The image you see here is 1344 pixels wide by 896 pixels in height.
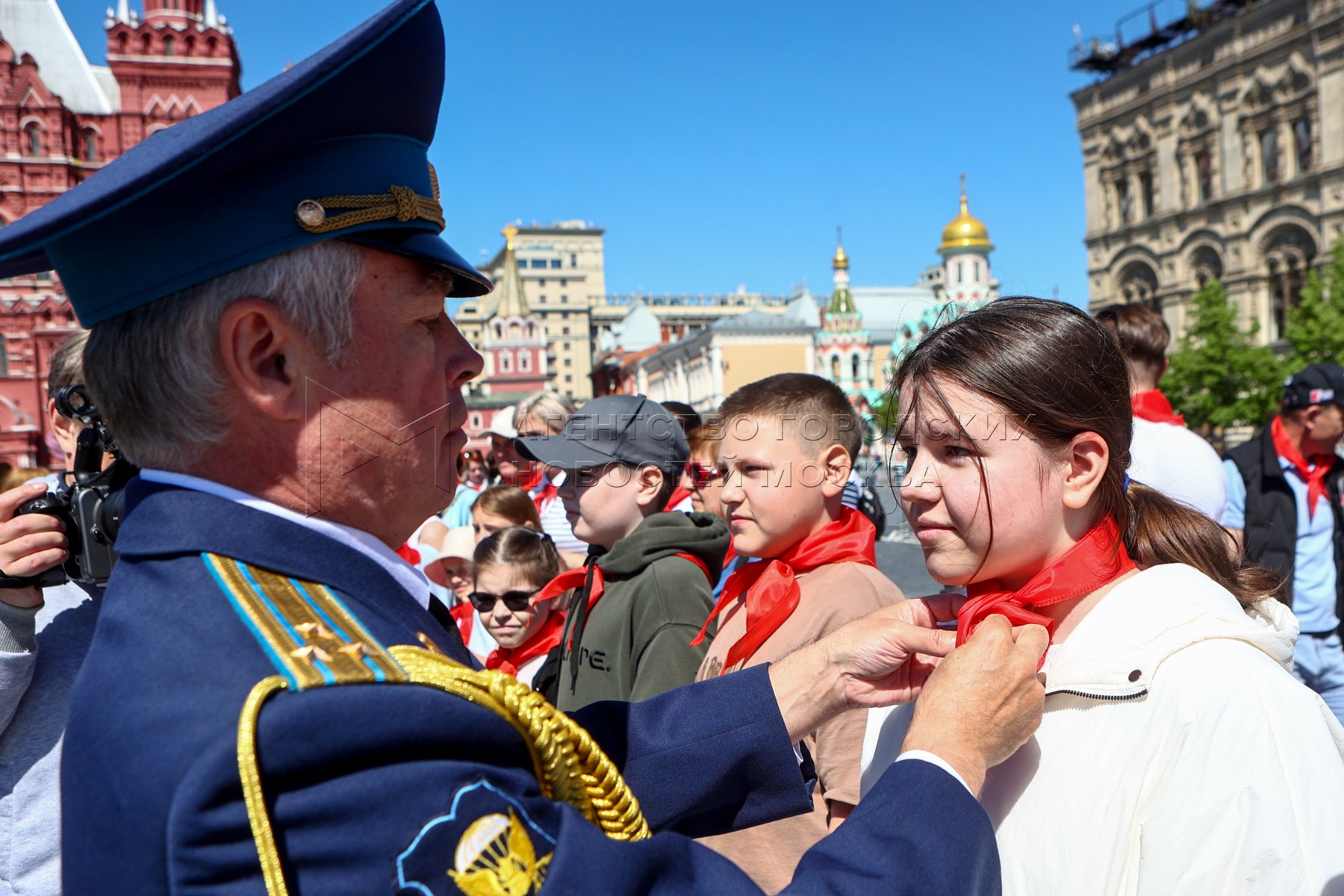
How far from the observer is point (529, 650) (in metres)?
4.11

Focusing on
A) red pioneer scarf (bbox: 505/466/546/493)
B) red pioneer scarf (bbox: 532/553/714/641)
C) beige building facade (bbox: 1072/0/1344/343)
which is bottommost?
red pioneer scarf (bbox: 532/553/714/641)

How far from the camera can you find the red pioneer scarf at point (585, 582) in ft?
10.9

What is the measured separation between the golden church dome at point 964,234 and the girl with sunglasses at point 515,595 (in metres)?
62.8

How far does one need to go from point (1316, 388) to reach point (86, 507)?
5.20m

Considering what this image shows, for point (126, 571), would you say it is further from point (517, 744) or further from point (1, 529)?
point (1, 529)

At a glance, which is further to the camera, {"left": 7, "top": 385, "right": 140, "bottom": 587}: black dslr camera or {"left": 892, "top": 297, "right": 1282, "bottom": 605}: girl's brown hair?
Answer: {"left": 7, "top": 385, "right": 140, "bottom": 587}: black dslr camera

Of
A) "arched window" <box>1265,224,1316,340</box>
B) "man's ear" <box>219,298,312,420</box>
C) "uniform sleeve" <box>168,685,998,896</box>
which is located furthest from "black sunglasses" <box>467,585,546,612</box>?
"arched window" <box>1265,224,1316,340</box>

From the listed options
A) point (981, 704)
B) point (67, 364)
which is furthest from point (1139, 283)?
point (981, 704)

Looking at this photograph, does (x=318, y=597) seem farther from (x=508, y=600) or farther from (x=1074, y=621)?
(x=508, y=600)

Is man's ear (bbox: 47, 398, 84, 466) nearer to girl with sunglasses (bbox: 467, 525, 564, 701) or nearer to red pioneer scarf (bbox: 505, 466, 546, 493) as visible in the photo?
girl with sunglasses (bbox: 467, 525, 564, 701)

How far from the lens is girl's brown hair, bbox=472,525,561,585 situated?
405cm

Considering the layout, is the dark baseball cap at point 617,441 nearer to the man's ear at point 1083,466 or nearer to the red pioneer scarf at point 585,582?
the red pioneer scarf at point 585,582

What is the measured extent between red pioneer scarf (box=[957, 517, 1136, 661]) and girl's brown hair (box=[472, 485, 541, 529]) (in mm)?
3825

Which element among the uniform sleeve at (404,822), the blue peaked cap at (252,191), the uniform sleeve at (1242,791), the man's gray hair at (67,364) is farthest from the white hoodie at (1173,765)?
the man's gray hair at (67,364)
